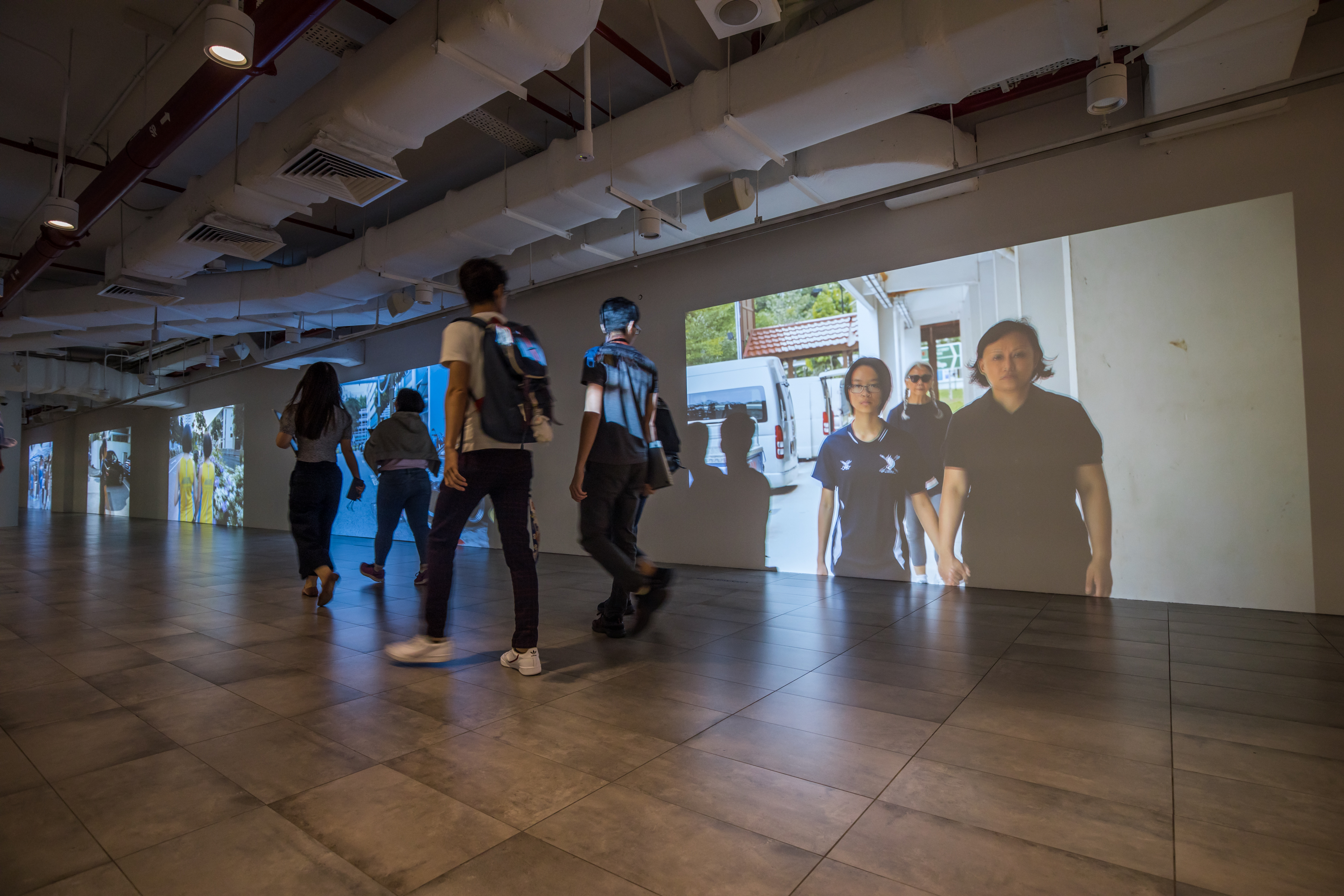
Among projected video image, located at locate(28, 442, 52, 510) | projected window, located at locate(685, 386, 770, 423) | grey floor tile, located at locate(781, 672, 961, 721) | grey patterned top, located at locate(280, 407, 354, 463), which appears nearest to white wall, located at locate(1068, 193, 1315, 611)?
projected window, located at locate(685, 386, 770, 423)

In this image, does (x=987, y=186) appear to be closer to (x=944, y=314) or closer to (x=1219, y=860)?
(x=944, y=314)

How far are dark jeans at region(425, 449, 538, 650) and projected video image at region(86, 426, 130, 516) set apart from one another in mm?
17154

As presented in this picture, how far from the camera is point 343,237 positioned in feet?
22.3

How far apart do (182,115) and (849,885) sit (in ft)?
14.4

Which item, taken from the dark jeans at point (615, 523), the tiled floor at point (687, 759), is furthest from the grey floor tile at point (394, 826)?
the dark jeans at point (615, 523)

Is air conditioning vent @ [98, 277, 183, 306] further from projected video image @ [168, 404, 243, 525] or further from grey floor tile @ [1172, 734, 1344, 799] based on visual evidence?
grey floor tile @ [1172, 734, 1344, 799]

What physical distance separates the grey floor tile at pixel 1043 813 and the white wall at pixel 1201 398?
2895 mm

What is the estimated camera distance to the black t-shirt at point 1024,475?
3.97m

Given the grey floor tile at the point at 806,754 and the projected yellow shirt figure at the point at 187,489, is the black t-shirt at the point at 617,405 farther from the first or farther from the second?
the projected yellow shirt figure at the point at 187,489

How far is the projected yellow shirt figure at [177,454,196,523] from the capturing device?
12570 millimetres

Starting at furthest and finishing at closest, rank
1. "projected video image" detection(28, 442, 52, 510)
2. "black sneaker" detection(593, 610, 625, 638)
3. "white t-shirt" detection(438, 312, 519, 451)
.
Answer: "projected video image" detection(28, 442, 52, 510), "black sneaker" detection(593, 610, 625, 638), "white t-shirt" detection(438, 312, 519, 451)

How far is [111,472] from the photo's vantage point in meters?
15.9

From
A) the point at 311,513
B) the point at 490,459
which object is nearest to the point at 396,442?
the point at 311,513

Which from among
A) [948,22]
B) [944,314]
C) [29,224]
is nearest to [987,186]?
[944,314]
